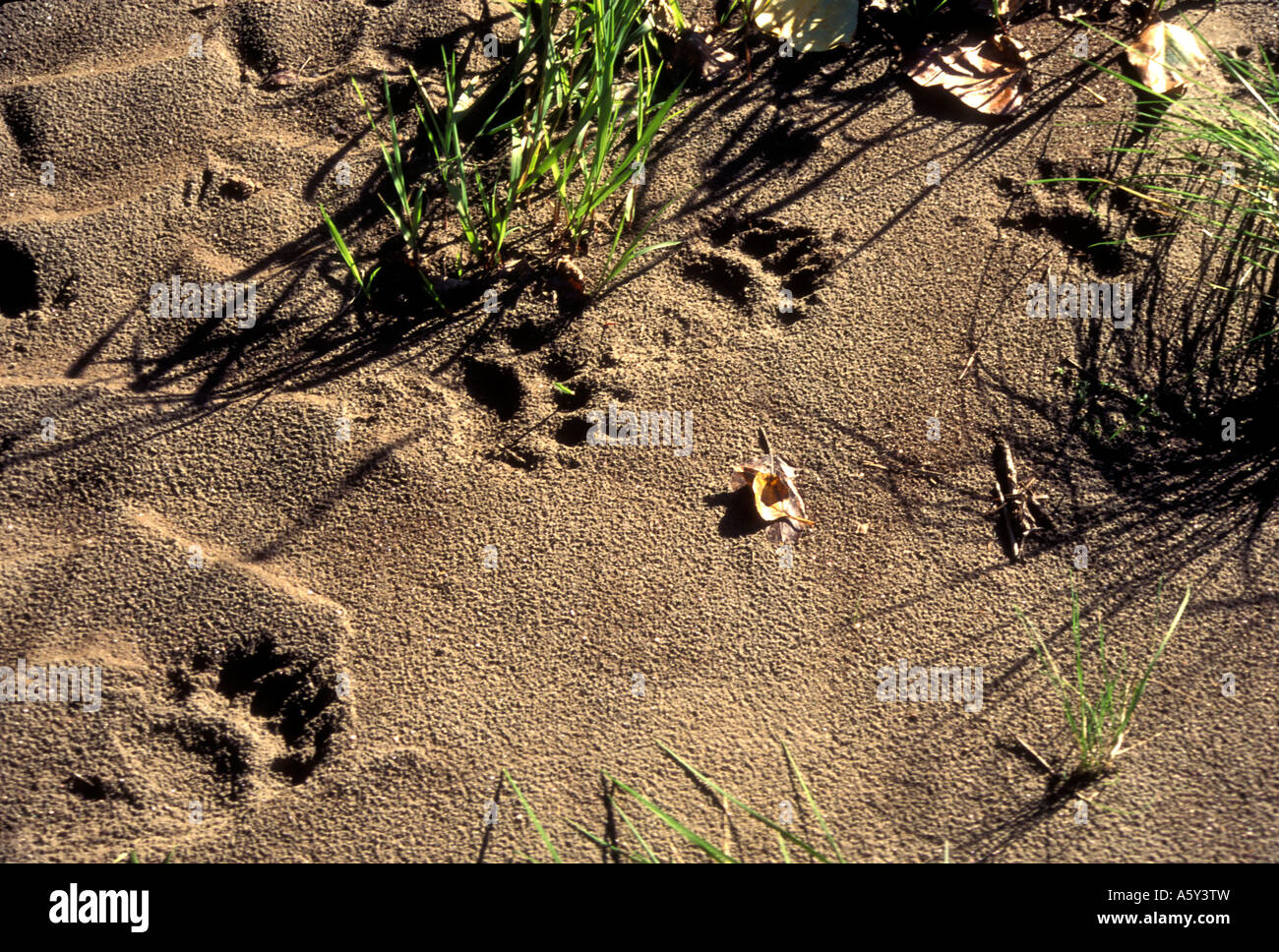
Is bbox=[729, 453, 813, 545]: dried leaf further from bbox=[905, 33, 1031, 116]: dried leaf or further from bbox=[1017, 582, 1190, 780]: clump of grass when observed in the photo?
bbox=[905, 33, 1031, 116]: dried leaf

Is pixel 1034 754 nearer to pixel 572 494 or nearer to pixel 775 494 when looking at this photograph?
pixel 775 494

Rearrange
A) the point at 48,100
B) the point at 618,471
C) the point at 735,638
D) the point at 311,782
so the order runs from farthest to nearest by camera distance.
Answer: the point at 48,100
the point at 618,471
the point at 735,638
the point at 311,782

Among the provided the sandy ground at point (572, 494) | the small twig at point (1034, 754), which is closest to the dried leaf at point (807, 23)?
the sandy ground at point (572, 494)

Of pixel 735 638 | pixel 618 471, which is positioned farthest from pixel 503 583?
pixel 735 638

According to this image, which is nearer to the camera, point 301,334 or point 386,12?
point 301,334

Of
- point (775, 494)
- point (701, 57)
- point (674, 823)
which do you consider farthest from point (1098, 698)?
point (701, 57)

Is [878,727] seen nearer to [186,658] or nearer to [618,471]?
[618,471]
